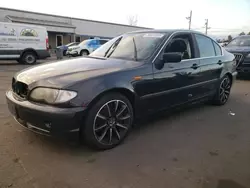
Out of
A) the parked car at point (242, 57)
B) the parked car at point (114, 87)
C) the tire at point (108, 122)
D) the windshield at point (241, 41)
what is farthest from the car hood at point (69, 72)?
A: the windshield at point (241, 41)

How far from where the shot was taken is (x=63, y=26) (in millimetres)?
29688

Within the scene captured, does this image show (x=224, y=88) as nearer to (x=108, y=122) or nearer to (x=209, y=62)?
(x=209, y=62)

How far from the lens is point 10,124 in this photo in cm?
371

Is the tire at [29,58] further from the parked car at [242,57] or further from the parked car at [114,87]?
the parked car at [114,87]

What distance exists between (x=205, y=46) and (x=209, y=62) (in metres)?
0.33

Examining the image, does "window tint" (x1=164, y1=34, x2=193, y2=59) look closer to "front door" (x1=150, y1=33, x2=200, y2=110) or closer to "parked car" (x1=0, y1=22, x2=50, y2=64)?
"front door" (x1=150, y1=33, x2=200, y2=110)

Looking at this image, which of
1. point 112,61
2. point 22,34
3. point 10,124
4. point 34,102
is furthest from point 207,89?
point 22,34

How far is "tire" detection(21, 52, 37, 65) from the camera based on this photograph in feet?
43.4

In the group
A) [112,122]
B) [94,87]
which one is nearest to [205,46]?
[112,122]

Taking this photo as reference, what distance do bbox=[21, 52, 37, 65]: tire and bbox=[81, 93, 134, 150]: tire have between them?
38.4ft

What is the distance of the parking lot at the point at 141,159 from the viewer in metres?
2.40

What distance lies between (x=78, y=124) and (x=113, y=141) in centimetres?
62

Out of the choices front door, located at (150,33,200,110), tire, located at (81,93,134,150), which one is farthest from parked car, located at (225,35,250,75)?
tire, located at (81,93,134,150)

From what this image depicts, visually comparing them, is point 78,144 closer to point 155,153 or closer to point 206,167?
point 155,153
